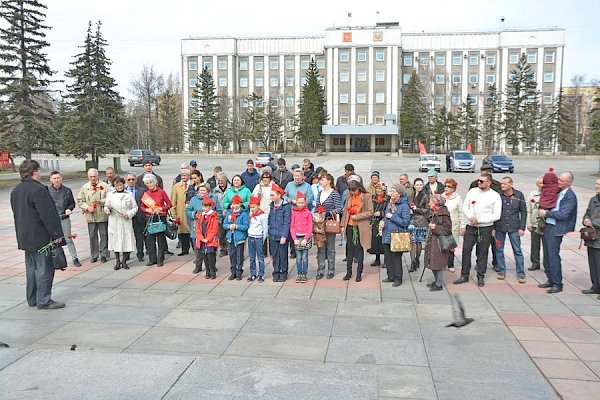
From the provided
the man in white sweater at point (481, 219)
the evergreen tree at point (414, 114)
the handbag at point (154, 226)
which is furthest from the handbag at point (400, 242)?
the evergreen tree at point (414, 114)

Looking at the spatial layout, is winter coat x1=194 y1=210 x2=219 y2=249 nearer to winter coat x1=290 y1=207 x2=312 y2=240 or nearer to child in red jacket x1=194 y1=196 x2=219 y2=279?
child in red jacket x1=194 y1=196 x2=219 y2=279

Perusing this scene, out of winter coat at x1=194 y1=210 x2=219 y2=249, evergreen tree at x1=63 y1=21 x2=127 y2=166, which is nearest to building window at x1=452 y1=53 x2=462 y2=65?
evergreen tree at x1=63 y1=21 x2=127 y2=166

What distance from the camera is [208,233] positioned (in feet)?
28.2

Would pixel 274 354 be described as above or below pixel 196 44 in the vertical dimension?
below

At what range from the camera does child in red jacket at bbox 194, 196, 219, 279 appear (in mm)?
8594

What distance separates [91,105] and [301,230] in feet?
101

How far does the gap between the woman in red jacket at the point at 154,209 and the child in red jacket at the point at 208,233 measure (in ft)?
3.97

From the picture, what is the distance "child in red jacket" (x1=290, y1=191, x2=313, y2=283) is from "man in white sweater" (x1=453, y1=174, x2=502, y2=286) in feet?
8.22

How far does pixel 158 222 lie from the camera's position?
949cm

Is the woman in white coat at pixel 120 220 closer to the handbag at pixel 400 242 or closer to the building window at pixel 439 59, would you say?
the handbag at pixel 400 242

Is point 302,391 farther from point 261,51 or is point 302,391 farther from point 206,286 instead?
point 261,51

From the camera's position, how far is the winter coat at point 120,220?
9312 millimetres

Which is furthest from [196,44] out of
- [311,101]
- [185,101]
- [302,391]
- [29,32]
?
[302,391]

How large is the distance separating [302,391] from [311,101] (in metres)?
71.2
